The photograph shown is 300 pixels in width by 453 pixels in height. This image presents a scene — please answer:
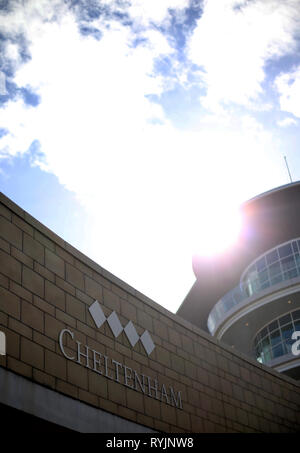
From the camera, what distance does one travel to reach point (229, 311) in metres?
34.1

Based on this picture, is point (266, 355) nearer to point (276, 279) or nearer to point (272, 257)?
point (276, 279)

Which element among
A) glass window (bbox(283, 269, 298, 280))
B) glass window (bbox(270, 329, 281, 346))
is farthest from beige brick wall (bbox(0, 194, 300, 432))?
glass window (bbox(283, 269, 298, 280))

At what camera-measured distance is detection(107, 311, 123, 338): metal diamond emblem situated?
510 inches

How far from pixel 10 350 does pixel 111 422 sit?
300 centimetres

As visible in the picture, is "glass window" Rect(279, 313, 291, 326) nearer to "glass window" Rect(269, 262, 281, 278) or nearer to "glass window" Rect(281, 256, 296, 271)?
"glass window" Rect(269, 262, 281, 278)

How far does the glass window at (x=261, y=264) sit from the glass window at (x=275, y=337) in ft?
12.2

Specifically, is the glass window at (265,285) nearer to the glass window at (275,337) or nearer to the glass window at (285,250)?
the glass window at (285,250)

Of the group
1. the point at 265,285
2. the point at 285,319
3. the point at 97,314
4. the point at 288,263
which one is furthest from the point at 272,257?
the point at 97,314

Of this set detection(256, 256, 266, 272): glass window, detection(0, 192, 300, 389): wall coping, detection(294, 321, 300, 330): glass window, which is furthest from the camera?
detection(256, 256, 266, 272): glass window

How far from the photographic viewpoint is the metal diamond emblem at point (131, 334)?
527 inches

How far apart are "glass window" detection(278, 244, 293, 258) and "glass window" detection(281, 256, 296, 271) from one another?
0.28 m
